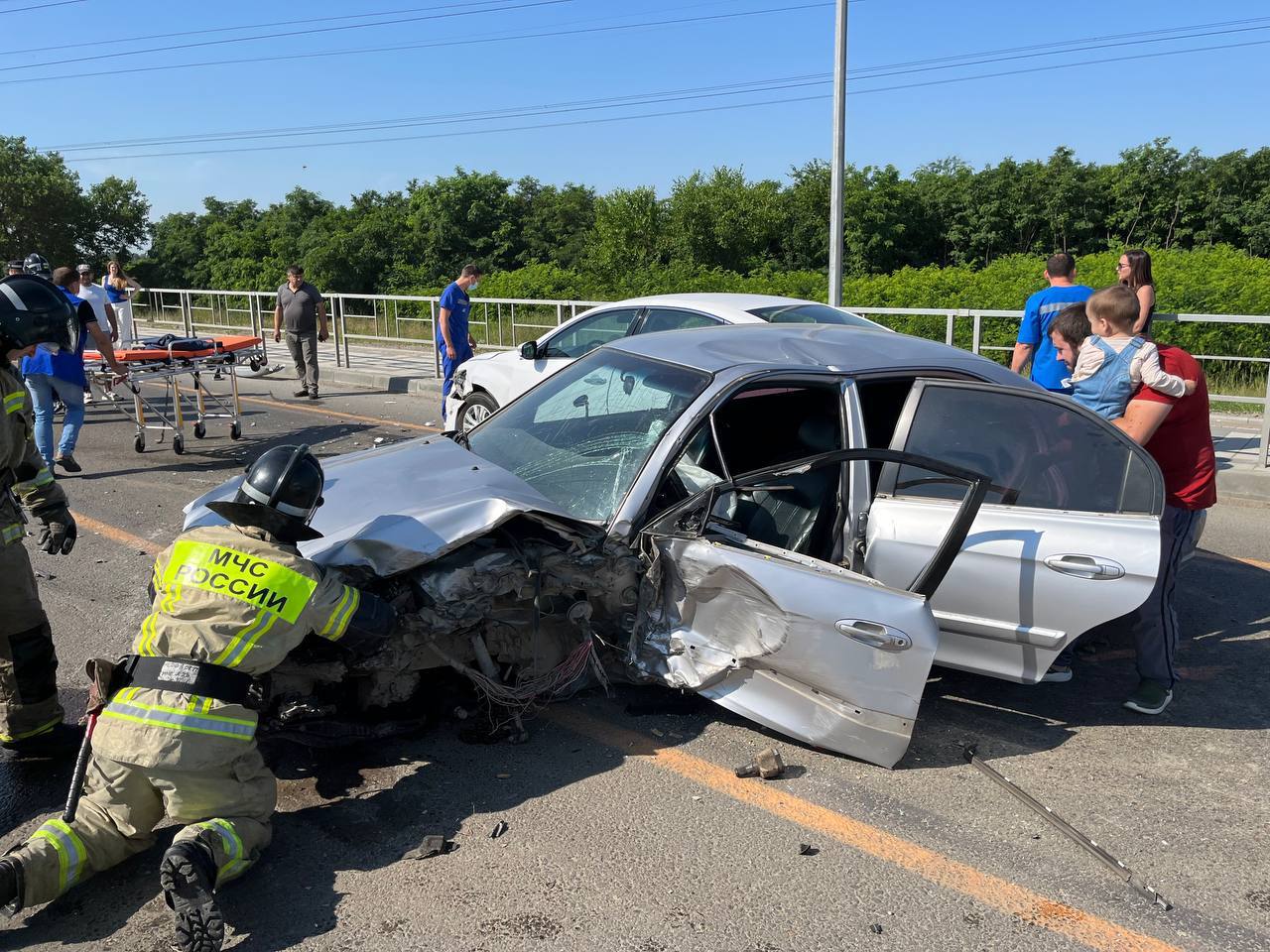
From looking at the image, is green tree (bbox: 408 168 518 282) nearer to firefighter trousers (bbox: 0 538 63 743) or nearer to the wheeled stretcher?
the wheeled stretcher

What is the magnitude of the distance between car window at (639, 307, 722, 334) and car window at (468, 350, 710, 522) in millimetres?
3288

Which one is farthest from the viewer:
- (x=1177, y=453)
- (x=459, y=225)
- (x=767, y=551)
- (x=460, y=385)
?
(x=459, y=225)

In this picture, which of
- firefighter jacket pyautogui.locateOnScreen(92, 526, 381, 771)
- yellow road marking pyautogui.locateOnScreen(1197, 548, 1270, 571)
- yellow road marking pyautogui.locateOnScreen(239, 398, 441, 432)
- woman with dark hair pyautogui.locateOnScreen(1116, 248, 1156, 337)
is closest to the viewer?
firefighter jacket pyautogui.locateOnScreen(92, 526, 381, 771)

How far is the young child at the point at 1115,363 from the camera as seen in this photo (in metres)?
4.16

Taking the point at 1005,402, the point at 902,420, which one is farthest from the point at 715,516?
the point at 1005,402

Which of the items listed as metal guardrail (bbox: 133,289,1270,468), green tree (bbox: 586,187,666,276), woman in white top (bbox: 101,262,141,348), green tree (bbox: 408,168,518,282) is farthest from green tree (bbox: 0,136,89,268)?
woman in white top (bbox: 101,262,141,348)

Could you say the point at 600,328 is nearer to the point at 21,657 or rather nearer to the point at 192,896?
the point at 21,657

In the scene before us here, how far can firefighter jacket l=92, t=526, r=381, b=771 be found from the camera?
→ 2.84 meters

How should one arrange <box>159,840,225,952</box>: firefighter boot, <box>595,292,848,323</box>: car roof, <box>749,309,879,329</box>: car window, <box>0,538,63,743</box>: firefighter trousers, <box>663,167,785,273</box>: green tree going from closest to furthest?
<box>159,840,225,952</box>: firefighter boot → <box>0,538,63,743</box>: firefighter trousers → <box>595,292,848,323</box>: car roof → <box>749,309,879,329</box>: car window → <box>663,167,785,273</box>: green tree

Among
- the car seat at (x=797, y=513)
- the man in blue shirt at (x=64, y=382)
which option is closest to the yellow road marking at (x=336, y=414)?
the man in blue shirt at (x=64, y=382)

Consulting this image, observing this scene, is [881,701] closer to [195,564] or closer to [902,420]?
[902,420]

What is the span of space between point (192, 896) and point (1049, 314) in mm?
6765

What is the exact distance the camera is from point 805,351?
14.6ft

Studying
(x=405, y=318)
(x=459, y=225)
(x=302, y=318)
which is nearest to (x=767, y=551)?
(x=302, y=318)
